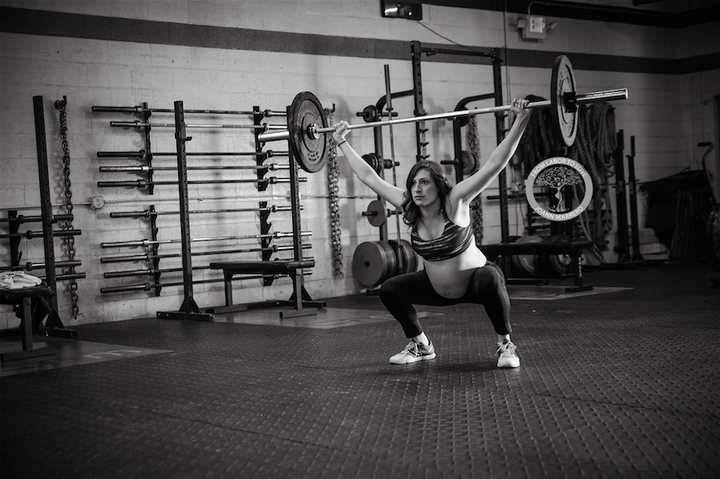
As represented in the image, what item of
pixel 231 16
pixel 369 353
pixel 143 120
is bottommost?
pixel 369 353

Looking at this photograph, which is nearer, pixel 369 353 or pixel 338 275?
pixel 369 353

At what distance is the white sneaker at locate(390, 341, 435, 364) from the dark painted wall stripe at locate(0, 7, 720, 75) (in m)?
4.01

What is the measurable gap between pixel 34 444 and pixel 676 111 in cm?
950

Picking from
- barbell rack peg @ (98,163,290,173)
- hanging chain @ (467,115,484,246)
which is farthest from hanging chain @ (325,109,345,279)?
hanging chain @ (467,115,484,246)

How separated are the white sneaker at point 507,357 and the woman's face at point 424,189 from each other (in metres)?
0.70

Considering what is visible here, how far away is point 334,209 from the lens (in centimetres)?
734

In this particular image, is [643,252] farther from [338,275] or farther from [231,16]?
[231,16]

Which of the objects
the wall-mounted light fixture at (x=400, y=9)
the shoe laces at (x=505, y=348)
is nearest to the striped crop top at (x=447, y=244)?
the shoe laces at (x=505, y=348)

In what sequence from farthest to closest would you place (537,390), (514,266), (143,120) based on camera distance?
(514,266)
(143,120)
(537,390)

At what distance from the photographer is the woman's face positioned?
134 inches

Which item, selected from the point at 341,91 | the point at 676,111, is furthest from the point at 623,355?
the point at 676,111

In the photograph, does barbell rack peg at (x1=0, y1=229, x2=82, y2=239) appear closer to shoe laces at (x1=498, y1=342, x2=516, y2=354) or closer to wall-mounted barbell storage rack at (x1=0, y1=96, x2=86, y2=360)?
wall-mounted barbell storage rack at (x1=0, y1=96, x2=86, y2=360)

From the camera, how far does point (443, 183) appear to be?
3.44 metres

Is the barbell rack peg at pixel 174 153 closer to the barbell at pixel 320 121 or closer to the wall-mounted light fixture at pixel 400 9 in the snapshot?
the wall-mounted light fixture at pixel 400 9
